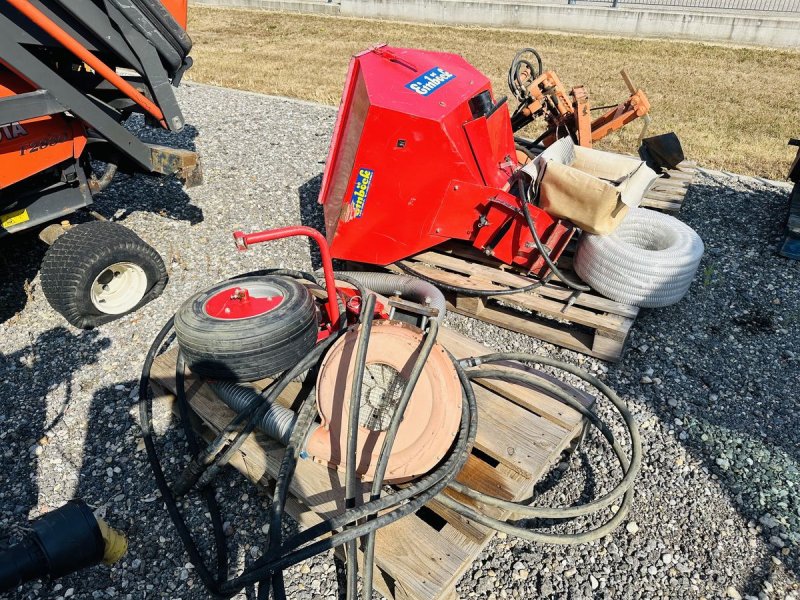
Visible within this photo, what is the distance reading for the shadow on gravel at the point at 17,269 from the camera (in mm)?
4012

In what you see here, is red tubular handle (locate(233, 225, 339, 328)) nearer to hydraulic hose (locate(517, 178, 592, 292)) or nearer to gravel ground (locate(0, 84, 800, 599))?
gravel ground (locate(0, 84, 800, 599))

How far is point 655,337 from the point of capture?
375 cm

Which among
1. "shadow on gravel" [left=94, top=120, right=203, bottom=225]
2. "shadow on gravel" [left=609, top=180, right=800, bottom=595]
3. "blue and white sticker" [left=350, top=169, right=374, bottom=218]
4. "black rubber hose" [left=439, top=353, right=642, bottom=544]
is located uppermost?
"blue and white sticker" [left=350, top=169, right=374, bottom=218]

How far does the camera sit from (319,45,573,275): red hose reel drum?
354 centimetres

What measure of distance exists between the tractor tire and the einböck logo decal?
2.15m

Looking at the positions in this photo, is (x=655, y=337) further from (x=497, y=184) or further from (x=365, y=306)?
(x=365, y=306)

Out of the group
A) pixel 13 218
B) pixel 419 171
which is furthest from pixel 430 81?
pixel 13 218

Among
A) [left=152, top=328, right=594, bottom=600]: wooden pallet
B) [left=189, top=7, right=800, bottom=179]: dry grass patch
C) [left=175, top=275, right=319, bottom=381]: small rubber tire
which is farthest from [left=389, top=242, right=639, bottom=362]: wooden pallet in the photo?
[left=189, top=7, right=800, bottom=179]: dry grass patch

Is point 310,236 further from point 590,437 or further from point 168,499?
point 590,437

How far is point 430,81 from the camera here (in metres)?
3.79

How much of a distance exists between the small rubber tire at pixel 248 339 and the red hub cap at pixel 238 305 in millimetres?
31

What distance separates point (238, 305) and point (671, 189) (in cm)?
425

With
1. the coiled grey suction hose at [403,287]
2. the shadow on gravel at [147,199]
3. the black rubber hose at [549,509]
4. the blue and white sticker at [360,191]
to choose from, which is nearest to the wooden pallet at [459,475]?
the black rubber hose at [549,509]

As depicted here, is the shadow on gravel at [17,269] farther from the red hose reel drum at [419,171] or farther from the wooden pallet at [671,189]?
the wooden pallet at [671,189]
